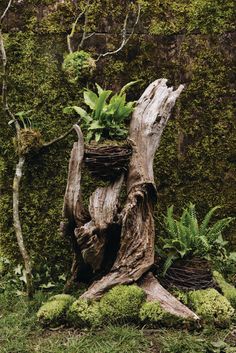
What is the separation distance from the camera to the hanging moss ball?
5.31 m

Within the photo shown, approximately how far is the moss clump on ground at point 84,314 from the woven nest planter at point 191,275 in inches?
Result: 33.7

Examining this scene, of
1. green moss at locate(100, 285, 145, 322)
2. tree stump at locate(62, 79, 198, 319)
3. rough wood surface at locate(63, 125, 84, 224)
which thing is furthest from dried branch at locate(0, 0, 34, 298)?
green moss at locate(100, 285, 145, 322)

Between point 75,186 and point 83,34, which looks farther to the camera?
point 83,34

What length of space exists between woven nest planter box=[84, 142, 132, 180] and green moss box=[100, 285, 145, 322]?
1182 millimetres

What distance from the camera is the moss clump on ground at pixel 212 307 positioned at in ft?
13.7

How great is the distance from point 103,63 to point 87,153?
1.88 metres

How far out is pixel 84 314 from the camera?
13.7 ft

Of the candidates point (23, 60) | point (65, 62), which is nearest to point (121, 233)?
point (65, 62)

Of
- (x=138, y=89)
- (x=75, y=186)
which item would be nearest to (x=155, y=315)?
(x=75, y=186)

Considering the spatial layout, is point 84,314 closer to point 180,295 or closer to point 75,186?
point 180,295

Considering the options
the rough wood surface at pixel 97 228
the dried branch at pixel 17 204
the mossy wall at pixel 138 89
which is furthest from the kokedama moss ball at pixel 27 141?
the rough wood surface at pixel 97 228

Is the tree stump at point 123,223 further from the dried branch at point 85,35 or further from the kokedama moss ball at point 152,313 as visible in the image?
the dried branch at point 85,35

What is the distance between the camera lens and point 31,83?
5.82 metres

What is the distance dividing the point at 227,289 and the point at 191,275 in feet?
1.56
